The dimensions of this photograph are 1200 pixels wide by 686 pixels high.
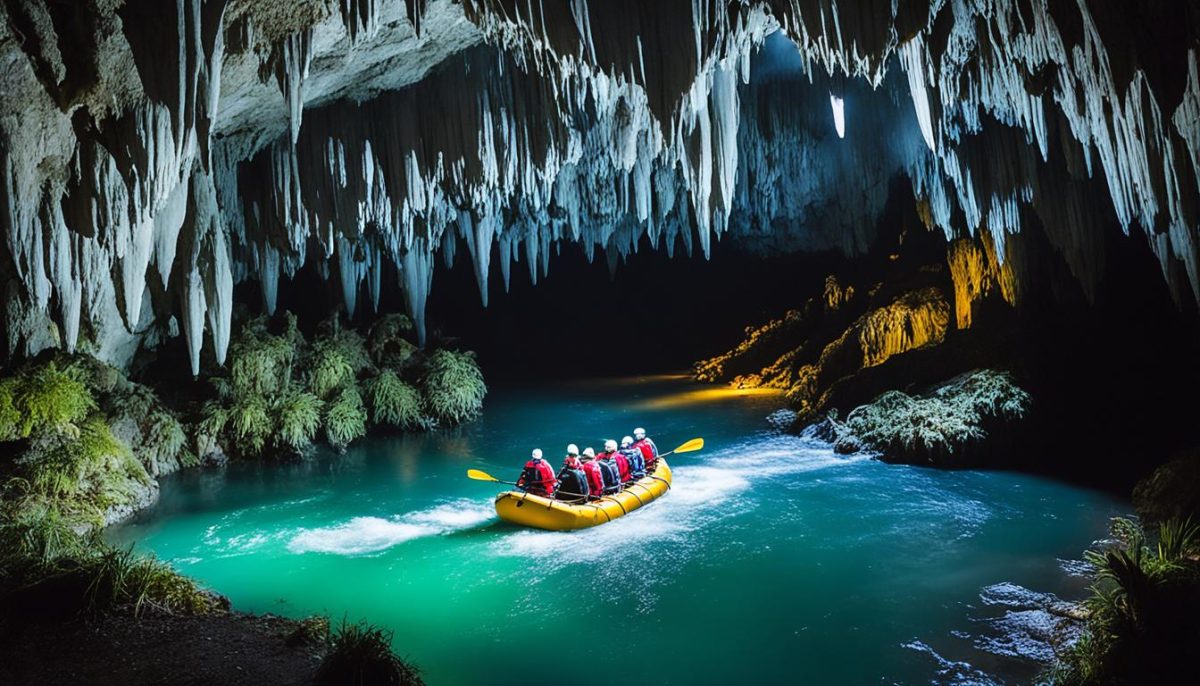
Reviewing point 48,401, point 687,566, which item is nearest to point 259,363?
point 48,401

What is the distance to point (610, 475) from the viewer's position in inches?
401

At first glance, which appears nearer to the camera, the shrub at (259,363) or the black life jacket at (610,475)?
the black life jacket at (610,475)

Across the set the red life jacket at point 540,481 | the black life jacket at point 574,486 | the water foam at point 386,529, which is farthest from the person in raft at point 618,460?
the water foam at point 386,529

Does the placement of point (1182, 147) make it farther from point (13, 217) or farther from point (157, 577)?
point (13, 217)

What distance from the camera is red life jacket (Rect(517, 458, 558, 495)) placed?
32.1ft

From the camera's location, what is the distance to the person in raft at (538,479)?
9.80 m

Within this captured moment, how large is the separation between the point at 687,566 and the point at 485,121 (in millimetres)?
7082

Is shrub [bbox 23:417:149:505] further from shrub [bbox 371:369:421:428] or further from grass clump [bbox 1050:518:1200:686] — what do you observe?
grass clump [bbox 1050:518:1200:686]

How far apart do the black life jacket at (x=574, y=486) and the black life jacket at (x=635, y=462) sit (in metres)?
1.26

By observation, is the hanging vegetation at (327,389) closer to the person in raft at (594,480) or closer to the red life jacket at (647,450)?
the red life jacket at (647,450)

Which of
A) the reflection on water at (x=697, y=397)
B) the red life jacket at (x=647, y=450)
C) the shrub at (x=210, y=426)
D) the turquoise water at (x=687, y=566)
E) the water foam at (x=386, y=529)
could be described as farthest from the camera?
the reflection on water at (x=697, y=397)

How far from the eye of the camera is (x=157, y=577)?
606 centimetres

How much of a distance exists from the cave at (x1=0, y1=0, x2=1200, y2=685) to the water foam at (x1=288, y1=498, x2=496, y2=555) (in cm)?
9

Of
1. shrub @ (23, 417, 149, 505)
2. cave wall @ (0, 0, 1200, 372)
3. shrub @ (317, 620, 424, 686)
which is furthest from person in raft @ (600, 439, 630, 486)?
shrub @ (23, 417, 149, 505)
